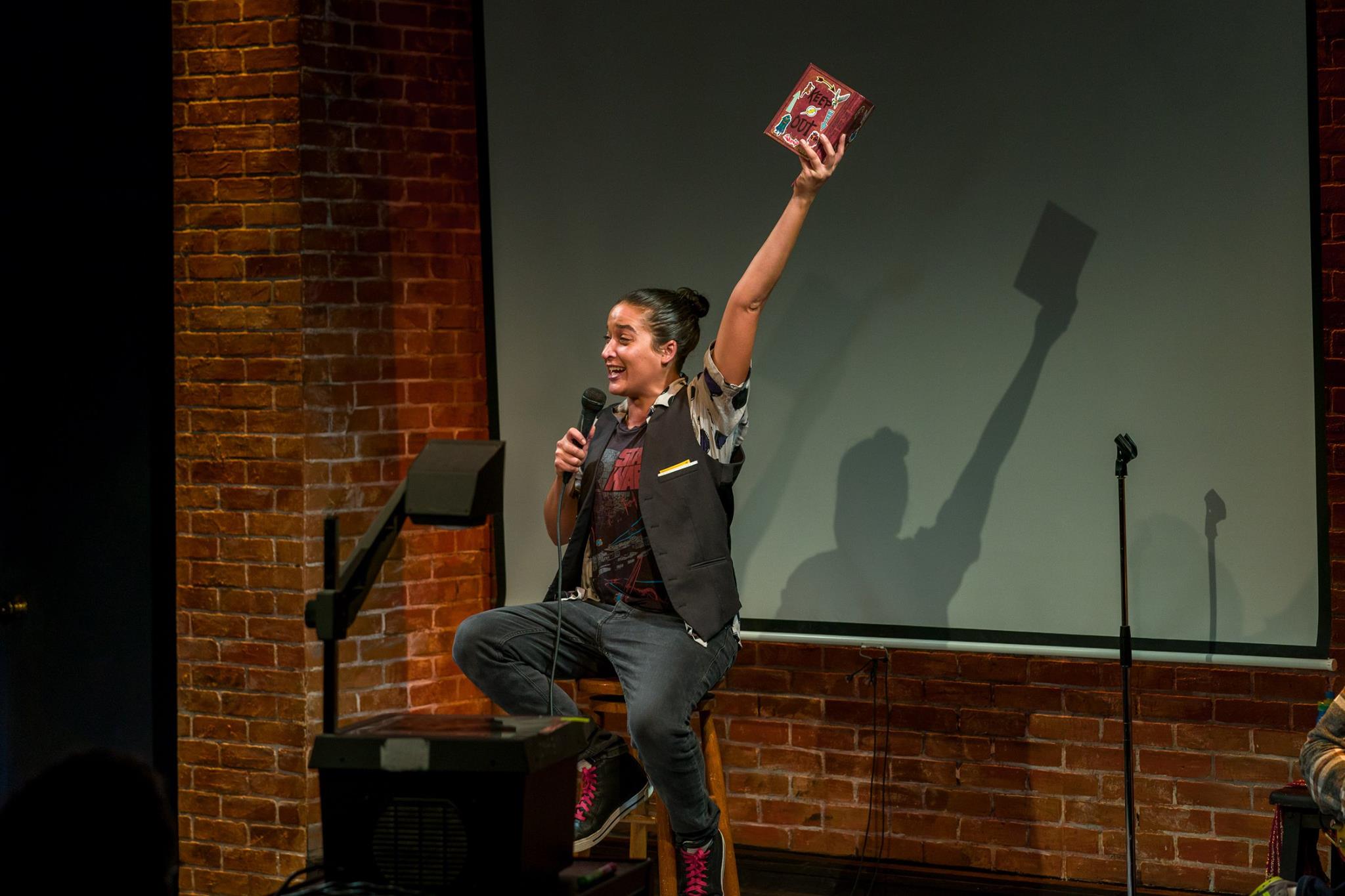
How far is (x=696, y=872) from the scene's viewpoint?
10.5ft

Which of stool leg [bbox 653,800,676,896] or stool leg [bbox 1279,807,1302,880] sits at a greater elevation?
stool leg [bbox 1279,807,1302,880]

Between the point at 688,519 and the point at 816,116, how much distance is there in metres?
1.01

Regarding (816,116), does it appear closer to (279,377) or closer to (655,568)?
(655,568)

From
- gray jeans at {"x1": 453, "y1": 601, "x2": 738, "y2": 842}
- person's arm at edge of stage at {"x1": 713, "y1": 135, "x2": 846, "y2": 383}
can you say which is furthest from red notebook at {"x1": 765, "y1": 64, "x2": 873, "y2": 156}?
gray jeans at {"x1": 453, "y1": 601, "x2": 738, "y2": 842}

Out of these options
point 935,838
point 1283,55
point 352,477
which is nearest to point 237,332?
point 352,477

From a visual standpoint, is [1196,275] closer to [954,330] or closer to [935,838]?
[954,330]

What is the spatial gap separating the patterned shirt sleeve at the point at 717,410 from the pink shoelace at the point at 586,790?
2.68ft

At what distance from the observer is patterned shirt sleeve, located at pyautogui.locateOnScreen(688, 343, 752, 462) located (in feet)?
10.8

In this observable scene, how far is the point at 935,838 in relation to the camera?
404 centimetres

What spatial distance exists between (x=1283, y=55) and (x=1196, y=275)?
1.91ft

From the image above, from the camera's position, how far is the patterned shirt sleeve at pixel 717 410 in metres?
3.30

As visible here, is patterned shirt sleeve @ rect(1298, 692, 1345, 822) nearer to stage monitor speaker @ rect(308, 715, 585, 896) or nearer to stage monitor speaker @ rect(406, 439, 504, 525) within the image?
stage monitor speaker @ rect(308, 715, 585, 896)

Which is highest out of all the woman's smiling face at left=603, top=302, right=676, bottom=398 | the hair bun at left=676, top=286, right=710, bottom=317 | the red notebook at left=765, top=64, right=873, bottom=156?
the red notebook at left=765, top=64, right=873, bottom=156

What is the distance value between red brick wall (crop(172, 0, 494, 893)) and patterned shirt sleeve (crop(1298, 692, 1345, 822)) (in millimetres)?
2722
